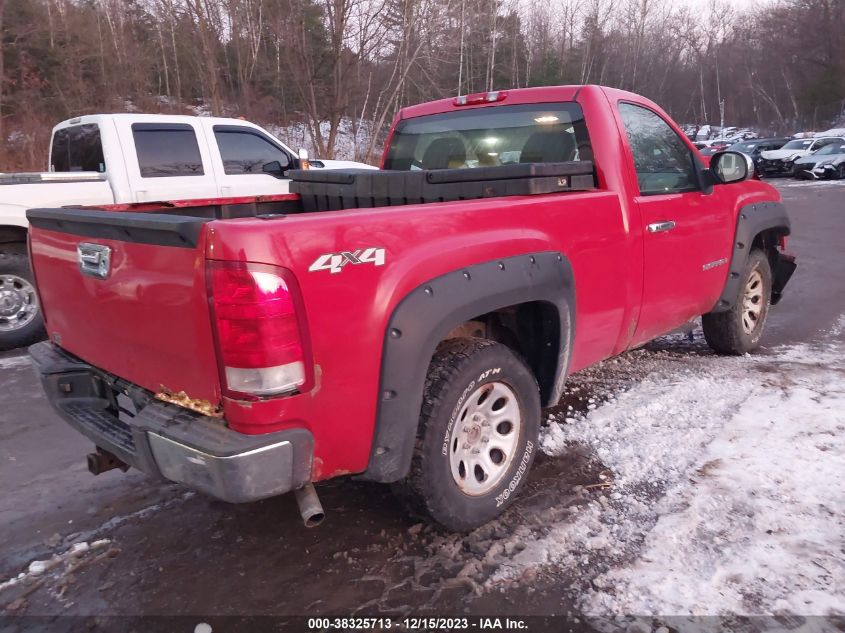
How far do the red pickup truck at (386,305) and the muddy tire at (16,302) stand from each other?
3310mm

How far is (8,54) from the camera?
76.6 feet

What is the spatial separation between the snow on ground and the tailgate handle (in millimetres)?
1921

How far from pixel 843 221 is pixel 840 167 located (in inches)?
576

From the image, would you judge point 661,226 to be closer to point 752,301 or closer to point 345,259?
point 752,301

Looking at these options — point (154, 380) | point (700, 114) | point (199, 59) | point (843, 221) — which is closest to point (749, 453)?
point (154, 380)

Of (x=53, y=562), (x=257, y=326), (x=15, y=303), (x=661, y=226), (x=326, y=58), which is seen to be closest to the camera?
(x=257, y=326)

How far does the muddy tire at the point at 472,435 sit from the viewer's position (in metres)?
2.53

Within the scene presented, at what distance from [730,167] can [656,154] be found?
1.98 feet

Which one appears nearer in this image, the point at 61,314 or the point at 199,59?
the point at 61,314

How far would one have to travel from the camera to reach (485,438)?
290 centimetres

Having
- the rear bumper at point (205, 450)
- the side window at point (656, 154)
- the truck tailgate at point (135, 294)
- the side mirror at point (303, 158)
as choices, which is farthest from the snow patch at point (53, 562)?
the side mirror at point (303, 158)

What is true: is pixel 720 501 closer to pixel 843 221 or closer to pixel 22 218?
pixel 22 218

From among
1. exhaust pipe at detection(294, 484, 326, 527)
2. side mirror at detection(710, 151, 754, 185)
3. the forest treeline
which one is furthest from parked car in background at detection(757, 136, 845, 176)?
exhaust pipe at detection(294, 484, 326, 527)

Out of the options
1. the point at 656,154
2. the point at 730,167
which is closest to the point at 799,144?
the point at 730,167
